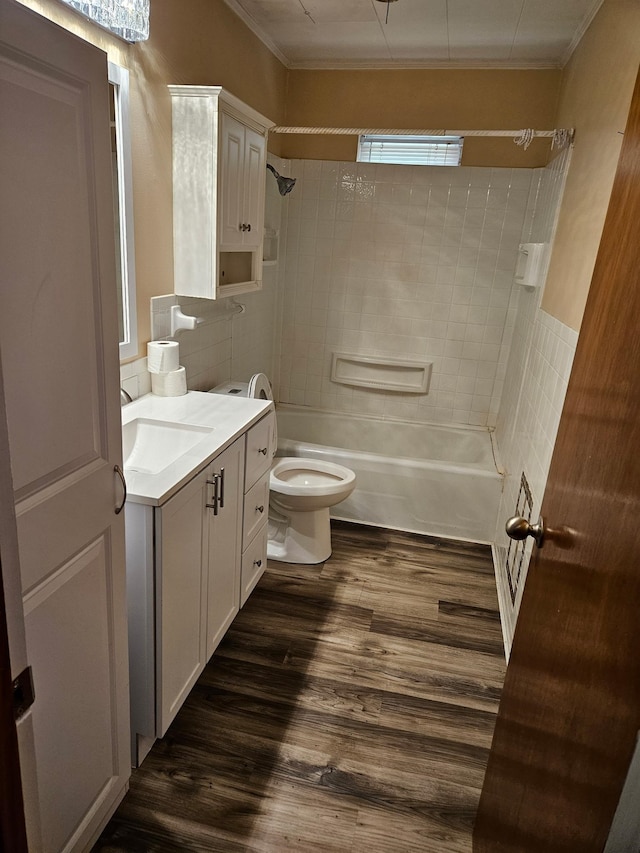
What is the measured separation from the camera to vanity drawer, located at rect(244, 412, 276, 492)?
209cm

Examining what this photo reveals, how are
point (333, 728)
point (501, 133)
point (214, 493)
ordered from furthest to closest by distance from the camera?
point (501, 133) → point (333, 728) → point (214, 493)

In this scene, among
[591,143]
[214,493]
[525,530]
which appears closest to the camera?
[525,530]

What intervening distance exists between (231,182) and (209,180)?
0.51ft

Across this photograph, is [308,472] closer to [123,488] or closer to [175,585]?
[175,585]

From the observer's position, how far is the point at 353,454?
3.27 m

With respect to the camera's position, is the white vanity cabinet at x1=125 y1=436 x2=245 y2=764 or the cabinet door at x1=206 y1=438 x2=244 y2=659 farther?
the cabinet door at x1=206 y1=438 x2=244 y2=659

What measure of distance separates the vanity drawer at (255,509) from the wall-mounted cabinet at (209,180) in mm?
822

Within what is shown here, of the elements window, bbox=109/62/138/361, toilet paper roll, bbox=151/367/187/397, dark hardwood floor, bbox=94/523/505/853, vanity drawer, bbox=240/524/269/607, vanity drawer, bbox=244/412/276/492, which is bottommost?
dark hardwood floor, bbox=94/523/505/853

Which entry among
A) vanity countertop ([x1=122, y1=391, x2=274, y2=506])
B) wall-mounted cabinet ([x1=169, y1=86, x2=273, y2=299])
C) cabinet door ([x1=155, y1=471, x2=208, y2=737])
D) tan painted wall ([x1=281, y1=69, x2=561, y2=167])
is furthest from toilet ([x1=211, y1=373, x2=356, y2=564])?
tan painted wall ([x1=281, y1=69, x2=561, y2=167])

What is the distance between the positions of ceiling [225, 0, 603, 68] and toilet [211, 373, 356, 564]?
1.74 m

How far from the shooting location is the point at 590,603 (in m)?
0.78

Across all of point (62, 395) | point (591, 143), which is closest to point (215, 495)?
point (62, 395)

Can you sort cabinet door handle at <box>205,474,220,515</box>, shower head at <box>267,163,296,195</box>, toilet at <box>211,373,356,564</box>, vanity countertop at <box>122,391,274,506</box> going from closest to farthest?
vanity countertop at <box>122,391,274,506</box> < cabinet door handle at <box>205,474,220,515</box> < toilet at <box>211,373,356,564</box> < shower head at <box>267,163,296,195</box>

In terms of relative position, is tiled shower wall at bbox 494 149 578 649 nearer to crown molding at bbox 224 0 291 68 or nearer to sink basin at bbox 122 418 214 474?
sink basin at bbox 122 418 214 474
